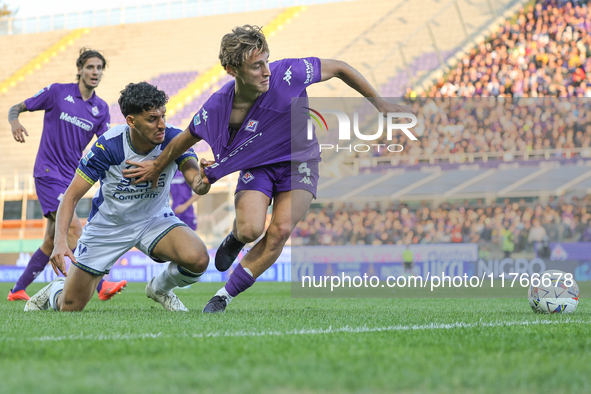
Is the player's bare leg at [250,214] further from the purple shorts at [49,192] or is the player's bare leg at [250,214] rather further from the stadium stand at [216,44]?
the stadium stand at [216,44]

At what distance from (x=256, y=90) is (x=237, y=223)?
2.87 ft

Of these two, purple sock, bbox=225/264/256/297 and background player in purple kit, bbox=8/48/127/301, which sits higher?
background player in purple kit, bbox=8/48/127/301

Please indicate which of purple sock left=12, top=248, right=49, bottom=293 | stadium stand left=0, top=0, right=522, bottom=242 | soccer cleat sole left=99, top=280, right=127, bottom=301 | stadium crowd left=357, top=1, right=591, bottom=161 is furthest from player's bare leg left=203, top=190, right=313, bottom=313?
stadium stand left=0, top=0, right=522, bottom=242

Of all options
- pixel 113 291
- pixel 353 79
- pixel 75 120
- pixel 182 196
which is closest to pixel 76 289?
pixel 113 291

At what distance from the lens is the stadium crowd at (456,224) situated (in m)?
12.7

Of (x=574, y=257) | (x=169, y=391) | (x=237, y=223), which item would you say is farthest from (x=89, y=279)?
(x=574, y=257)

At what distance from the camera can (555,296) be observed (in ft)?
16.3

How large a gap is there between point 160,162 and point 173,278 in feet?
2.81

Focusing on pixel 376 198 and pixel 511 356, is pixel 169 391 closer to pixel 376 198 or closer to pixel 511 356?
pixel 511 356

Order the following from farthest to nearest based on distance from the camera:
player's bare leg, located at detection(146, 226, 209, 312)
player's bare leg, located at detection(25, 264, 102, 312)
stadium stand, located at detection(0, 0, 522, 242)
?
stadium stand, located at detection(0, 0, 522, 242), player's bare leg, located at detection(25, 264, 102, 312), player's bare leg, located at detection(146, 226, 209, 312)

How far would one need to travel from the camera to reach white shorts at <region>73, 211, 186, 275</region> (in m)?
5.01

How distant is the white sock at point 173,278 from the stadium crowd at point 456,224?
7475mm

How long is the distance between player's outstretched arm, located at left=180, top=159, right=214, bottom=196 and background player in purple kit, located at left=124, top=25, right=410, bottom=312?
1.8 inches

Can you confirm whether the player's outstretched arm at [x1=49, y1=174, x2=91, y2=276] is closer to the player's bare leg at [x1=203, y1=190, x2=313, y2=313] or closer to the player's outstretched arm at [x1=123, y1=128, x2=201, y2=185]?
the player's outstretched arm at [x1=123, y1=128, x2=201, y2=185]
